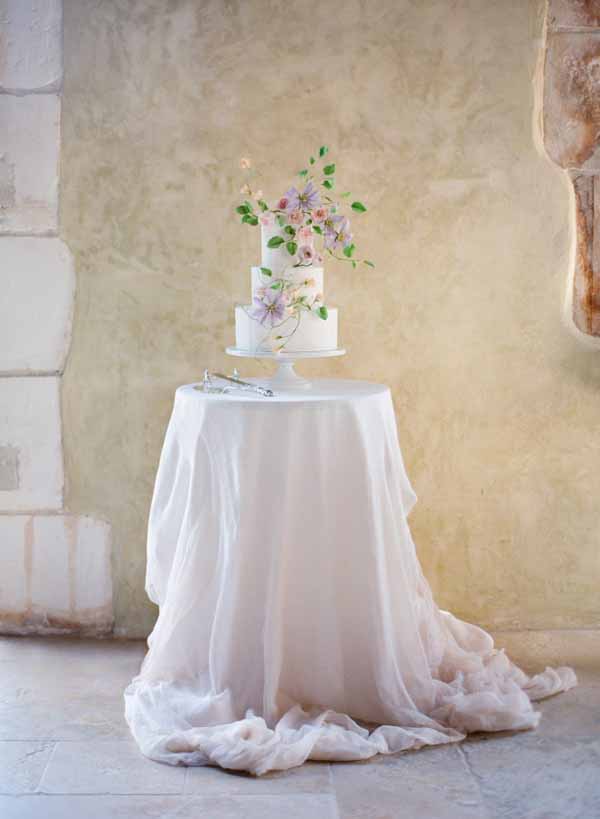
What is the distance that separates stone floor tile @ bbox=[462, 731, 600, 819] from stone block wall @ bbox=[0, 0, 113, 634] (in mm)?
1365

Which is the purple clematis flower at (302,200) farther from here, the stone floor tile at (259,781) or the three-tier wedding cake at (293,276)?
the stone floor tile at (259,781)

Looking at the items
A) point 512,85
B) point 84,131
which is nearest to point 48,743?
point 84,131

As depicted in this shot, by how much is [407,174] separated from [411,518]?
1.05 meters

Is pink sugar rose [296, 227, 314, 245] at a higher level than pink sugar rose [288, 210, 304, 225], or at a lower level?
lower

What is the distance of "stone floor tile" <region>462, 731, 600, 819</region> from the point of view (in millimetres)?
2266

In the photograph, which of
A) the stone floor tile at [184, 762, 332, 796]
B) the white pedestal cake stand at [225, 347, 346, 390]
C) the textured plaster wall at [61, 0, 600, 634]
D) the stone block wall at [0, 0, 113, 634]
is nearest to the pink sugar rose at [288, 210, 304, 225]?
the white pedestal cake stand at [225, 347, 346, 390]

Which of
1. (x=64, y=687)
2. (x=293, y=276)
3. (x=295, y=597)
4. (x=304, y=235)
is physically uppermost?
(x=304, y=235)

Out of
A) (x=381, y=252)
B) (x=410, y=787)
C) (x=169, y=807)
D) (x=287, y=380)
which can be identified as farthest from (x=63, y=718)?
(x=381, y=252)

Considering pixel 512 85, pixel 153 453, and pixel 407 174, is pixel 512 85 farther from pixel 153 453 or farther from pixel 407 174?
pixel 153 453

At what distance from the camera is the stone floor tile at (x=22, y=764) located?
2.36m

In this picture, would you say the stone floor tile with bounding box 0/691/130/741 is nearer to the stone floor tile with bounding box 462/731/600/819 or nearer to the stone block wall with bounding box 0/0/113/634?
the stone block wall with bounding box 0/0/113/634

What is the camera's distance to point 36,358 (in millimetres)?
3340

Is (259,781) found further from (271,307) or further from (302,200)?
(302,200)

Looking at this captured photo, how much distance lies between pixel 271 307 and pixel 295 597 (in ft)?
2.33
